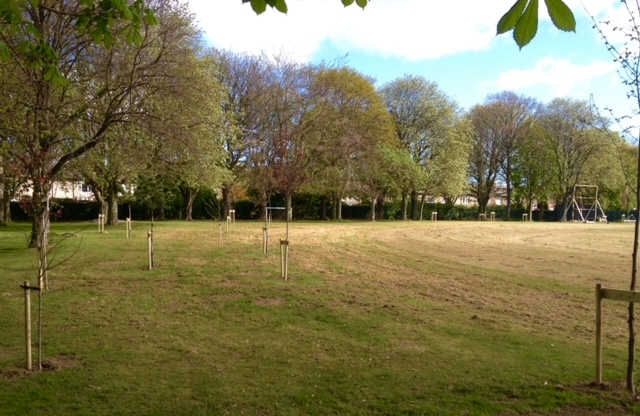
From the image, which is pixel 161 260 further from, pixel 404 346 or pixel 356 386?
pixel 356 386

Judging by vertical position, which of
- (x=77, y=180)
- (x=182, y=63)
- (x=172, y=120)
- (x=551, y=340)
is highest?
(x=182, y=63)

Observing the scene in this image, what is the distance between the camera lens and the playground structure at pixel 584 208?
63.6 m

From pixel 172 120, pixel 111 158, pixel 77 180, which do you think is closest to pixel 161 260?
pixel 172 120

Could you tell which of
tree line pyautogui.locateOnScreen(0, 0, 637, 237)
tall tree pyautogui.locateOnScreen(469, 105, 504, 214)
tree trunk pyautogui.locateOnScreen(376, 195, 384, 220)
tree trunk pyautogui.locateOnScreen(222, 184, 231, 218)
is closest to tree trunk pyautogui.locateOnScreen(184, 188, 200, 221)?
tree line pyautogui.locateOnScreen(0, 0, 637, 237)

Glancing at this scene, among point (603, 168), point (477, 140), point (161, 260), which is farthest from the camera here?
point (477, 140)

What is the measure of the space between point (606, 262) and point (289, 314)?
46.0 ft

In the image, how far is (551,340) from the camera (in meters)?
7.98

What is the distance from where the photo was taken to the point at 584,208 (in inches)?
2660

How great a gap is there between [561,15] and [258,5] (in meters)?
1.82

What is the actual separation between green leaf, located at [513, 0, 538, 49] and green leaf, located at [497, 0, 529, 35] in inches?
0.8

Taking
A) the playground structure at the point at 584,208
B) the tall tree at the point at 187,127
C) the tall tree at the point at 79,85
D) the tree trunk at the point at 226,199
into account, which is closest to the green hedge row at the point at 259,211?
the tree trunk at the point at 226,199

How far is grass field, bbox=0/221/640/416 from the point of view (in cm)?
518

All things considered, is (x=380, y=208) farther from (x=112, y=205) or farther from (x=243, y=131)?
(x=112, y=205)

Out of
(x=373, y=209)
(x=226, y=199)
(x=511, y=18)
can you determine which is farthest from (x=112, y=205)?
(x=511, y=18)
